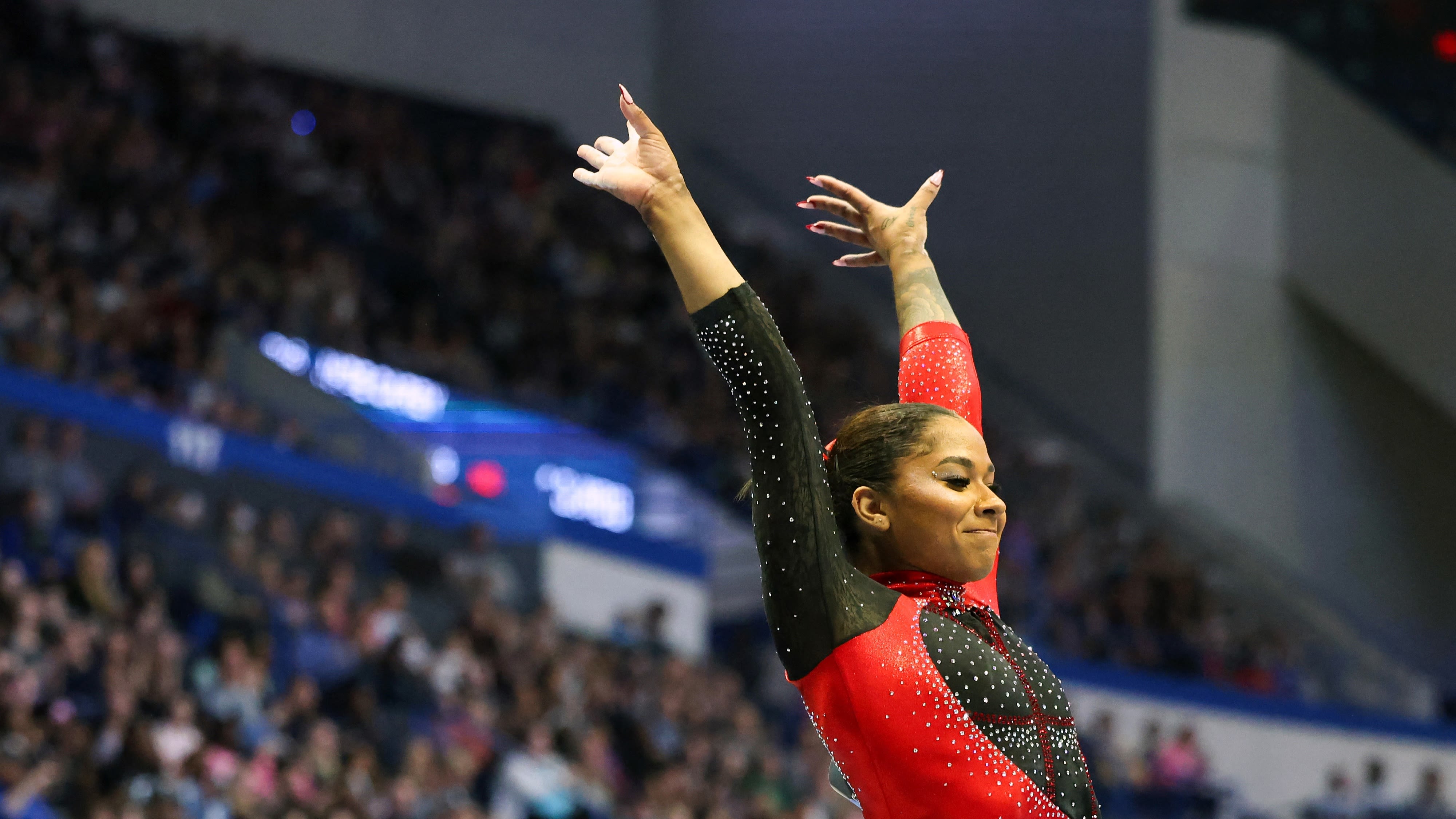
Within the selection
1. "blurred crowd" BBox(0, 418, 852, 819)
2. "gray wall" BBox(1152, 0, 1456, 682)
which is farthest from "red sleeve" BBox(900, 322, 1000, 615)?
"gray wall" BBox(1152, 0, 1456, 682)

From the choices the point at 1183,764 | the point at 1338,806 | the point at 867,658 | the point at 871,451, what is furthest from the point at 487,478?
the point at 867,658

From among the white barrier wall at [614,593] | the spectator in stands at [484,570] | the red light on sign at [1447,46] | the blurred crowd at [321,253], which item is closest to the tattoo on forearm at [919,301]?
the blurred crowd at [321,253]

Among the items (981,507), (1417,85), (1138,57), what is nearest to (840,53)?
(1138,57)

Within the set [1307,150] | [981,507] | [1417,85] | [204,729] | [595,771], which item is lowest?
[595,771]

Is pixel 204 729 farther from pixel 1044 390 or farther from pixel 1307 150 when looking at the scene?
pixel 1307 150

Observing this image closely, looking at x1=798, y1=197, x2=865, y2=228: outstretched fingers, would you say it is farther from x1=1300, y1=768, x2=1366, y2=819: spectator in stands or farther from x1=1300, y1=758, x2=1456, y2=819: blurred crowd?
x1=1300, y1=768, x2=1366, y2=819: spectator in stands

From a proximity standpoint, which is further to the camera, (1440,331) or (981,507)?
(1440,331)

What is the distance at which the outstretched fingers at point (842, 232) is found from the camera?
84.4 inches

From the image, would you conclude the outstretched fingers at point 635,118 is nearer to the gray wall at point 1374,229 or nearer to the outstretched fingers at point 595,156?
the outstretched fingers at point 595,156

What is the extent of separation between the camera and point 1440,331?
50.2 feet

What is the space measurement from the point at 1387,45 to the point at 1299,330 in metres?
2.90

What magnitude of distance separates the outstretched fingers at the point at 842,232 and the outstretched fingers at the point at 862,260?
17 mm

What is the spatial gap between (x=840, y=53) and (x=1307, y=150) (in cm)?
479

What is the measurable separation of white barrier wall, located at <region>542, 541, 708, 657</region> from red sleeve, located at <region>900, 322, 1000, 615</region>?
29.1ft
